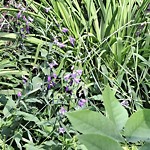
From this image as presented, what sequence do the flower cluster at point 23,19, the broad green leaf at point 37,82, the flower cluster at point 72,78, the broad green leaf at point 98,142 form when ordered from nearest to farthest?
the broad green leaf at point 98,142 → the flower cluster at point 72,78 → the broad green leaf at point 37,82 → the flower cluster at point 23,19

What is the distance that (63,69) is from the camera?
1962mm

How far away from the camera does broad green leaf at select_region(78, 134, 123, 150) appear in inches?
16.2

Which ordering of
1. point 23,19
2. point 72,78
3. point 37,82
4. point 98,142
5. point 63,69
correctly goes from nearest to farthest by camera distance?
point 98,142 < point 72,78 < point 37,82 < point 23,19 < point 63,69

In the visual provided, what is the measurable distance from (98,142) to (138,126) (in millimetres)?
53

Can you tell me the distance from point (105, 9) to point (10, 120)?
40.9 inches

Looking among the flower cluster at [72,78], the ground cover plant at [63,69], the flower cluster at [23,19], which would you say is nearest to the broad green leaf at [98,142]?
the ground cover plant at [63,69]

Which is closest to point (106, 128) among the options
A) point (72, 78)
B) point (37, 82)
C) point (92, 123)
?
point (92, 123)

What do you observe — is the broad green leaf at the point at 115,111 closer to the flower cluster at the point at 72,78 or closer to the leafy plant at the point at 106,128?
the leafy plant at the point at 106,128

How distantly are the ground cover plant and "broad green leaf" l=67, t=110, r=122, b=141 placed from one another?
590mm

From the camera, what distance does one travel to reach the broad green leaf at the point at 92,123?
425 mm

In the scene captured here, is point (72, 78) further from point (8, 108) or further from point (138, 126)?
point (138, 126)

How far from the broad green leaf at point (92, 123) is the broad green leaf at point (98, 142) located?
1cm

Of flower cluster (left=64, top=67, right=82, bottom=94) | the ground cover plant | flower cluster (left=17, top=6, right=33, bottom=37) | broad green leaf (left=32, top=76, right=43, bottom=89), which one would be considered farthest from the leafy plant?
flower cluster (left=17, top=6, right=33, bottom=37)

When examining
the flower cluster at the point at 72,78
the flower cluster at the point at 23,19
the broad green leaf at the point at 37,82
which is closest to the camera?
the flower cluster at the point at 72,78
